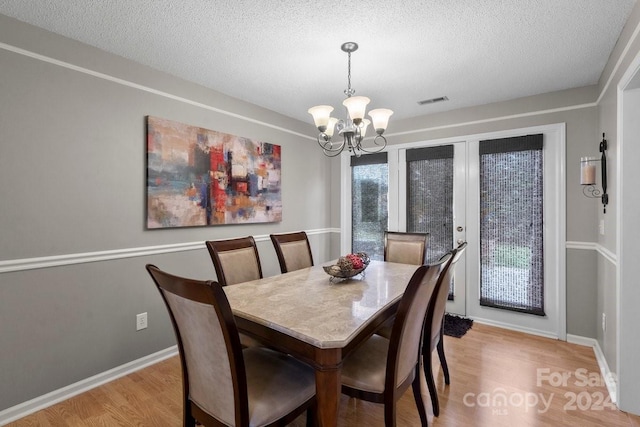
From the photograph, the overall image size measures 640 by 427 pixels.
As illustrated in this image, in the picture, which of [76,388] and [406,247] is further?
[406,247]

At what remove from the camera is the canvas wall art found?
2537mm

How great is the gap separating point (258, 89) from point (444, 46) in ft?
5.53

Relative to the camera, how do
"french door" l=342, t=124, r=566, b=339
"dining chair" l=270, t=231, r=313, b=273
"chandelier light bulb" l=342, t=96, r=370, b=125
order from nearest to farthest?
"chandelier light bulb" l=342, t=96, r=370, b=125, "dining chair" l=270, t=231, r=313, b=273, "french door" l=342, t=124, r=566, b=339

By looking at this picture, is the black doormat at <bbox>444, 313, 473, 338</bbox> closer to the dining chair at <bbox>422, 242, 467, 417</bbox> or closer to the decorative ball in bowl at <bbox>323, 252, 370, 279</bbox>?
the dining chair at <bbox>422, 242, 467, 417</bbox>

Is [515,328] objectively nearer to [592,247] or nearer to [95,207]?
[592,247]

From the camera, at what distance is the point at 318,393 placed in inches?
47.9

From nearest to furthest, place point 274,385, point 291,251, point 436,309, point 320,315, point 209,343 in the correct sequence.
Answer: point 209,343, point 274,385, point 320,315, point 436,309, point 291,251

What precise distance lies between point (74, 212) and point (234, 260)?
1.13m

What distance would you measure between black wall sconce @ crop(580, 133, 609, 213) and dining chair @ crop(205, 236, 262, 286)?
2766 millimetres

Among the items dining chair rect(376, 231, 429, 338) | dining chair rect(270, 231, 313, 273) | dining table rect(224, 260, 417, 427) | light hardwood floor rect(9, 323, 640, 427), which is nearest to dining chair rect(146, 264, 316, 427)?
dining table rect(224, 260, 417, 427)

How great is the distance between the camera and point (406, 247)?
303 cm

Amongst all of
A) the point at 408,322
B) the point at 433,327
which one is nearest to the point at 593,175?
the point at 433,327

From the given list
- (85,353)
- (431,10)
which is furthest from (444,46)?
(85,353)

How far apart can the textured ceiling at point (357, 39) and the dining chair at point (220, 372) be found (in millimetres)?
1595
